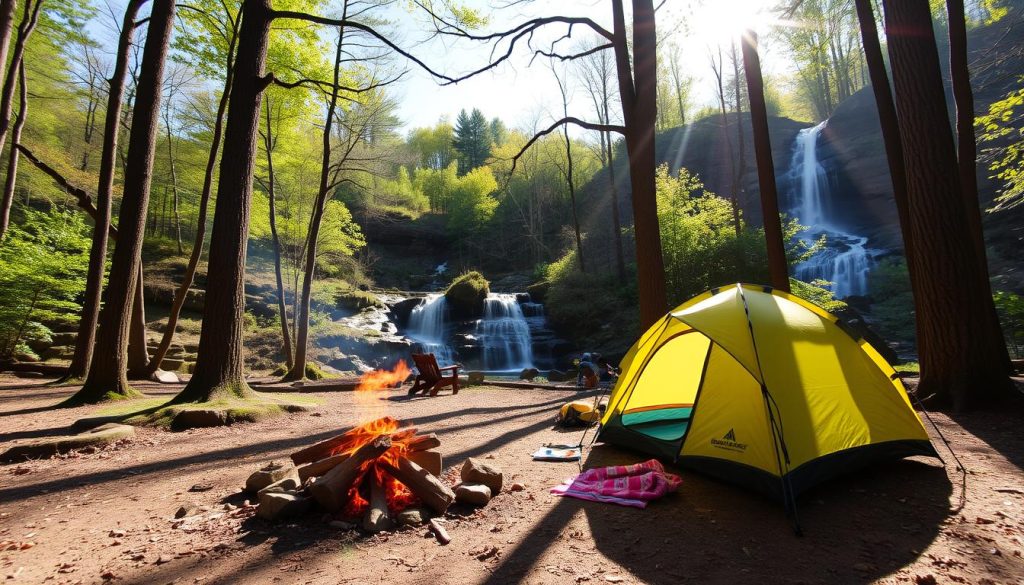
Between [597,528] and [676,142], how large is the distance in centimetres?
3363

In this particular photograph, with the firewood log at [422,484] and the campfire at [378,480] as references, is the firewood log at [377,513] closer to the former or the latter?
the campfire at [378,480]

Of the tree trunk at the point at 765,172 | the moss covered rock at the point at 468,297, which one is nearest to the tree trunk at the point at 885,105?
the tree trunk at the point at 765,172

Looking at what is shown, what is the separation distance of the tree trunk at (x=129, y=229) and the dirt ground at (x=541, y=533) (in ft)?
11.0

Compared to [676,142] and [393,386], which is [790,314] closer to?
[393,386]

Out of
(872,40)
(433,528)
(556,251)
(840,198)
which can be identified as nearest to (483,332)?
(556,251)

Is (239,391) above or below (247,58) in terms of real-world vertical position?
below

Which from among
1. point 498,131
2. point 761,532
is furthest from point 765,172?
point 498,131

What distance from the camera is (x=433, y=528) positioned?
9.33ft

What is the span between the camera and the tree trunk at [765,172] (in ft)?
27.3

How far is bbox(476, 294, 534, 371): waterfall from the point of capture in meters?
19.4

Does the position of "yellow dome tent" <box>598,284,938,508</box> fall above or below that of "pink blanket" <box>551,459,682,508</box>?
above

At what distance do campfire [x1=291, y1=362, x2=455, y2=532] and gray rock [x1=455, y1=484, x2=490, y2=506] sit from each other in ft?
0.32

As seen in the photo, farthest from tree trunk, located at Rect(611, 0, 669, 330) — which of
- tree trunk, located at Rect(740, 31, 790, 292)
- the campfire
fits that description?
the campfire

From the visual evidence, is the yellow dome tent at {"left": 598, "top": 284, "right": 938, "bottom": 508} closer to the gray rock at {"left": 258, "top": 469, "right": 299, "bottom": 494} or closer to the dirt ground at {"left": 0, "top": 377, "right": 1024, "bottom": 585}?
the dirt ground at {"left": 0, "top": 377, "right": 1024, "bottom": 585}
